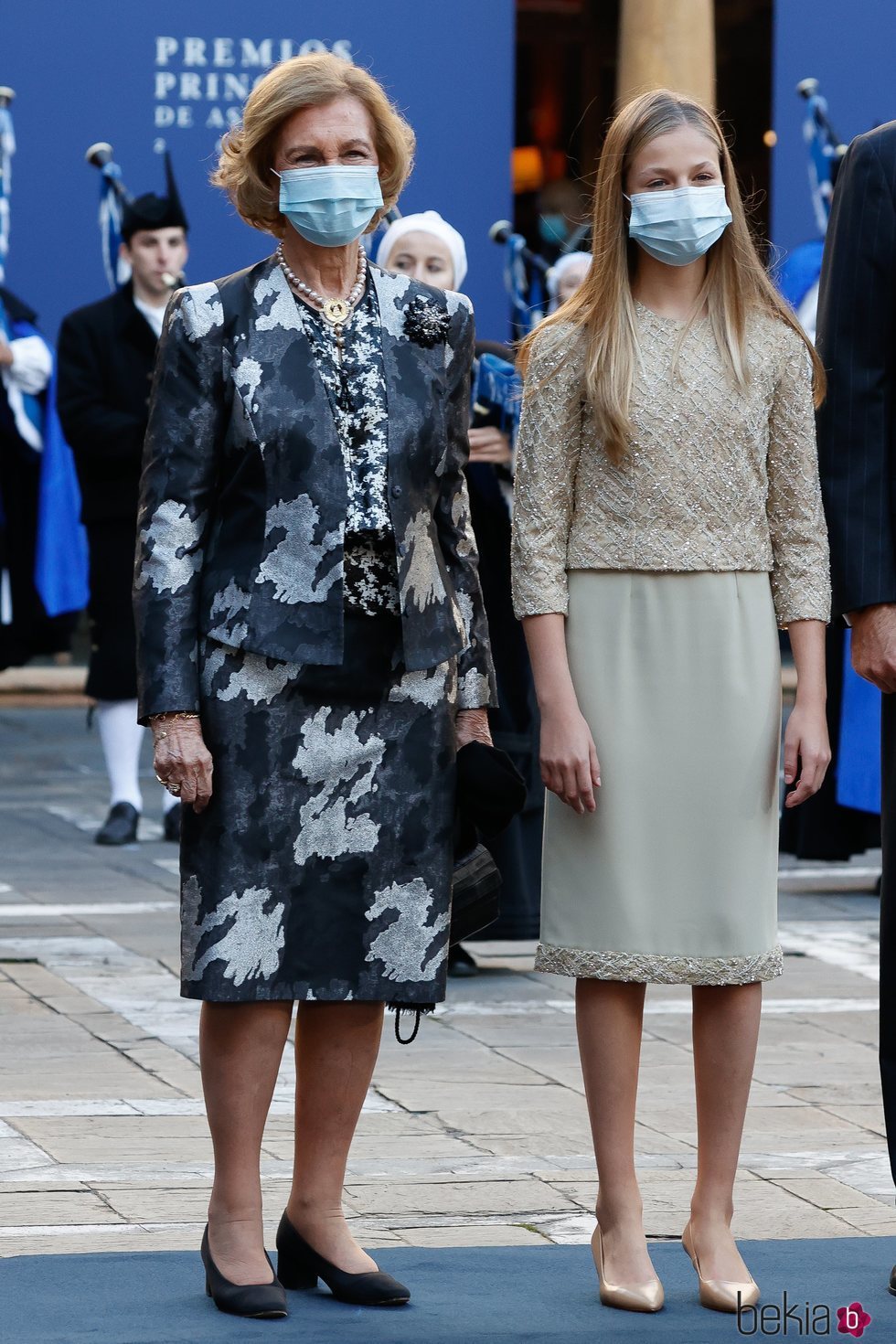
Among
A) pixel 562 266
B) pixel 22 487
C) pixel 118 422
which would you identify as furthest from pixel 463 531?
pixel 22 487

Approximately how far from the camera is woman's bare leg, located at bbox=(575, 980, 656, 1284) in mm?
3656

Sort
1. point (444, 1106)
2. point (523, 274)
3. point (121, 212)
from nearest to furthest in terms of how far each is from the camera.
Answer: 1. point (444, 1106)
2. point (523, 274)
3. point (121, 212)

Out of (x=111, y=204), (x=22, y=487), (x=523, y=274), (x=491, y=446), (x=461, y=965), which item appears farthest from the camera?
(x=111, y=204)

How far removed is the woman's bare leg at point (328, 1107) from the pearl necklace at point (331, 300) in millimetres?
1057

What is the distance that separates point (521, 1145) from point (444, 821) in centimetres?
127

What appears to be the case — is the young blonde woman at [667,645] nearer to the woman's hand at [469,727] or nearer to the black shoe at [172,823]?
the woman's hand at [469,727]

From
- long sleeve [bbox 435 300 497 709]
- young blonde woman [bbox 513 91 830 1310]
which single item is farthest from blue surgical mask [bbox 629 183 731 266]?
long sleeve [bbox 435 300 497 709]

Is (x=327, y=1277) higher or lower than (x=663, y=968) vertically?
lower

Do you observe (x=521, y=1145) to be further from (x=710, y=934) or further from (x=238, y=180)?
Result: (x=238, y=180)

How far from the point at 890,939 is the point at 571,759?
605 millimetres

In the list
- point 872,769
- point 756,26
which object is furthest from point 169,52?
point 872,769

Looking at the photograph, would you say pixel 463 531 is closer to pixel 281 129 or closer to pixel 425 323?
pixel 425 323

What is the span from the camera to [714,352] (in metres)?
3.68

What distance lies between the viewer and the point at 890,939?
3781 mm
